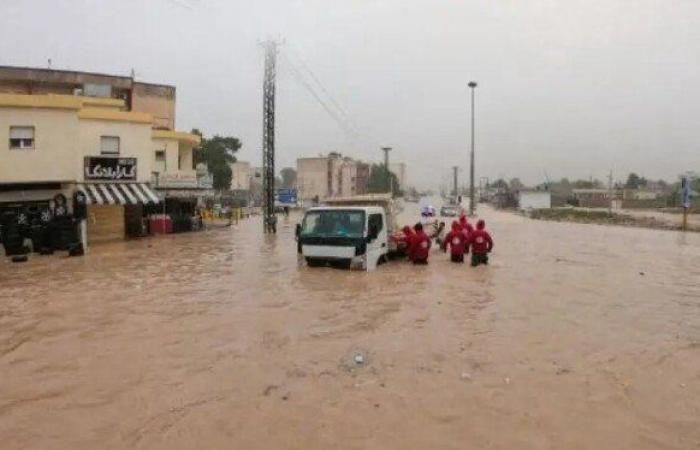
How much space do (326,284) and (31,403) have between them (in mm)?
8474

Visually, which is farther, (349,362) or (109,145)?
(109,145)

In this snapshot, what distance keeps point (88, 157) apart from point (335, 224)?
48.7ft

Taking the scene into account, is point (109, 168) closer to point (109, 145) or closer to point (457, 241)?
point (109, 145)

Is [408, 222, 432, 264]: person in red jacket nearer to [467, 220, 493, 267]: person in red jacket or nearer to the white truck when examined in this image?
the white truck

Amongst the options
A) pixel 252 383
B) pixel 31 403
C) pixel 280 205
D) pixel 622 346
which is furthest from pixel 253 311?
pixel 280 205

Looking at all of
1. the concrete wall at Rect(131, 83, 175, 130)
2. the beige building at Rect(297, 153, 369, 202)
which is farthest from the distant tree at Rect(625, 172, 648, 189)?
the concrete wall at Rect(131, 83, 175, 130)

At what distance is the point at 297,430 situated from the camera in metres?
5.55

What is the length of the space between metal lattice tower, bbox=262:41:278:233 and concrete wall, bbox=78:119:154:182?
266 inches

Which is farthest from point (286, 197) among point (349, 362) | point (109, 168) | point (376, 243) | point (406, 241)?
point (349, 362)

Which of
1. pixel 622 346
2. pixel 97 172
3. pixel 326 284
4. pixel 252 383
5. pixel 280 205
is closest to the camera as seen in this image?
pixel 252 383

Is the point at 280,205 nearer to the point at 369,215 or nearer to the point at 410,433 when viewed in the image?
the point at 369,215

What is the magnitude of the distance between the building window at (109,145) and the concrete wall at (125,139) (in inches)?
5.6

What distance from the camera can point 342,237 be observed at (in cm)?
1582

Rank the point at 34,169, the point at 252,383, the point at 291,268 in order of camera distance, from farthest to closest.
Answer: the point at 34,169 → the point at 291,268 → the point at 252,383
